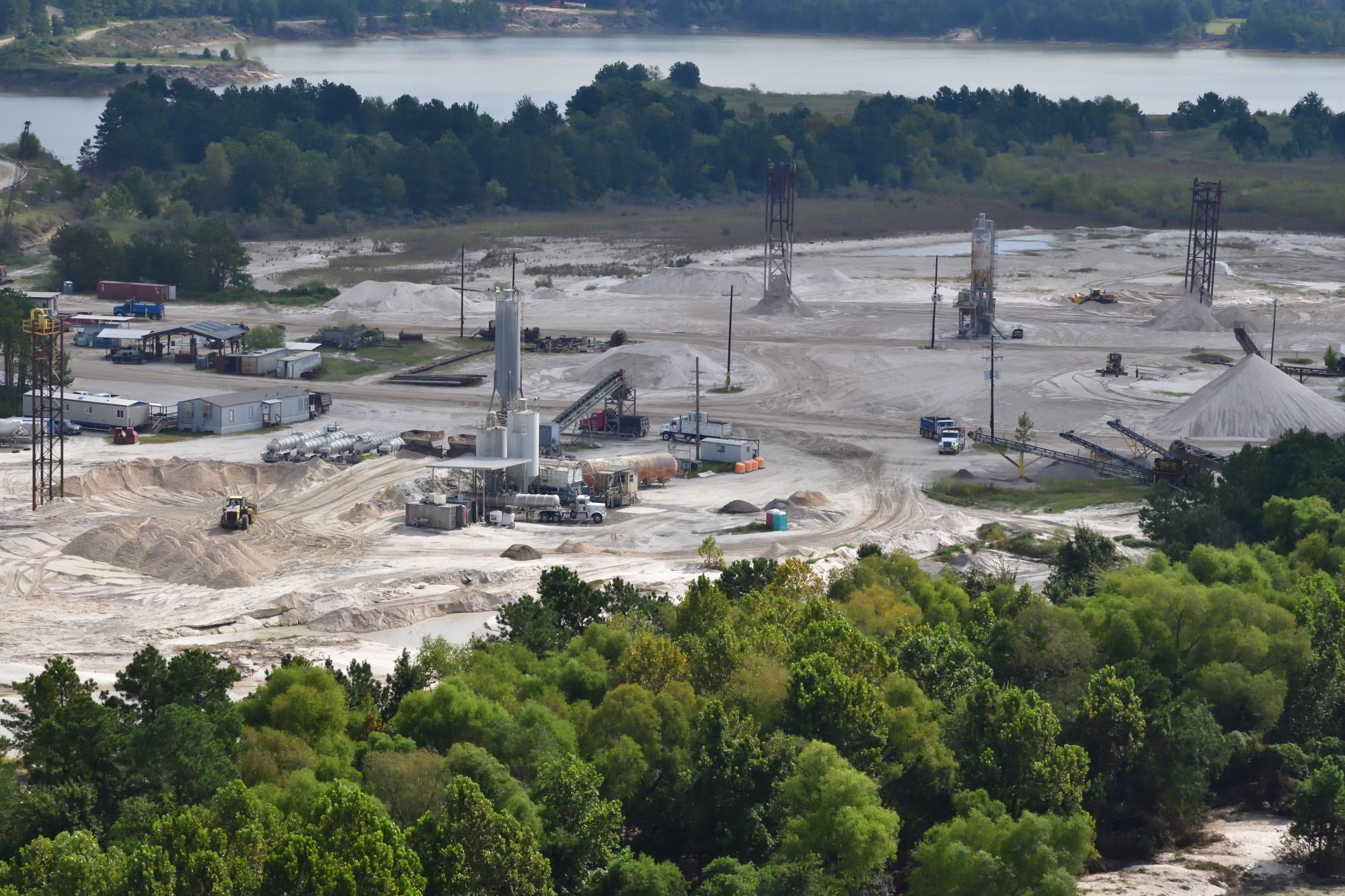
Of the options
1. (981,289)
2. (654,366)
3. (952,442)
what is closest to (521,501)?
(952,442)

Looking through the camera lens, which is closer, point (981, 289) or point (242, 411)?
point (242, 411)

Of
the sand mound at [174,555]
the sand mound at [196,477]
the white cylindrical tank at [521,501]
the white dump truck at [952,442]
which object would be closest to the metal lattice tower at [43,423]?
the sand mound at [196,477]

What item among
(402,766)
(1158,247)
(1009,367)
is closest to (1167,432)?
(1009,367)

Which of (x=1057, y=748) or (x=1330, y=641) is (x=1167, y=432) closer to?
(x=1330, y=641)

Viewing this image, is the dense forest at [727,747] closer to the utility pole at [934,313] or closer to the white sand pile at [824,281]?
the utility pole at [934,313]

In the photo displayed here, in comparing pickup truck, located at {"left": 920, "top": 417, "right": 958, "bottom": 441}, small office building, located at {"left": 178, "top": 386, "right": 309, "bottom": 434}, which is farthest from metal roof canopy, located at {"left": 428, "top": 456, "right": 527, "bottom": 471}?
pickup truck, located at {"left": 920, "top": 417, "right": 958, "bottom": 441}

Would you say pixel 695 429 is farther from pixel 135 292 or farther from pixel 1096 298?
pixel 1096 298
